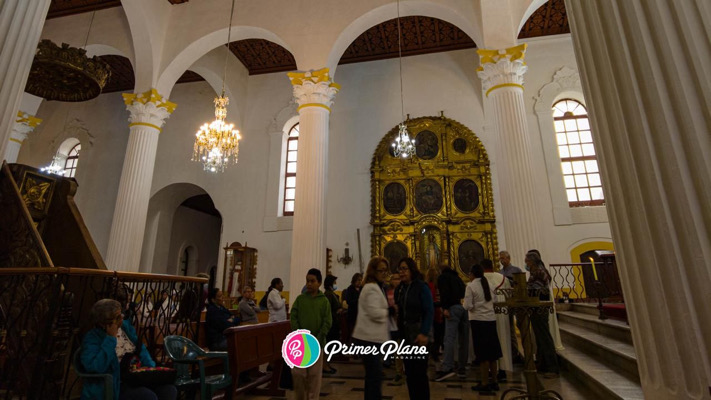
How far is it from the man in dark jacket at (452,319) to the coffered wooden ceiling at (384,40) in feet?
26.5

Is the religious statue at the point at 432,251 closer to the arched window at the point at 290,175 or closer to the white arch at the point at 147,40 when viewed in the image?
the arched window at the point at 290,175

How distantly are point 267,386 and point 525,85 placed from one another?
394 inches

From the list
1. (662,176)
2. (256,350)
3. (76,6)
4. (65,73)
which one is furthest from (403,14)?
(76,6)

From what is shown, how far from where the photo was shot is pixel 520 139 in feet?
21.5

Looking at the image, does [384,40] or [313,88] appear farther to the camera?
[384,40]

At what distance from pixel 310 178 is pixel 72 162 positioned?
10.3 m

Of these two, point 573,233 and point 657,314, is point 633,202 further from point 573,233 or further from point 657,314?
point 573,233

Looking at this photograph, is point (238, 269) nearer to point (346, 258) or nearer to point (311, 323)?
point (346, 258)

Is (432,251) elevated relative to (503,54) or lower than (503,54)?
lower

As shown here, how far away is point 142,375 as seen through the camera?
2.50m

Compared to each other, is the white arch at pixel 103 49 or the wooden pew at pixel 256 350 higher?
the white arch at pixel 103 49

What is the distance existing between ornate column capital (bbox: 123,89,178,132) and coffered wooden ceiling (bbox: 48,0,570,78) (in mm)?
2726

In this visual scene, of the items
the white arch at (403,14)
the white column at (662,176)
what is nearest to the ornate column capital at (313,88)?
the white arch at (403,14)

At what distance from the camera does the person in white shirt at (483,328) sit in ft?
12.8
